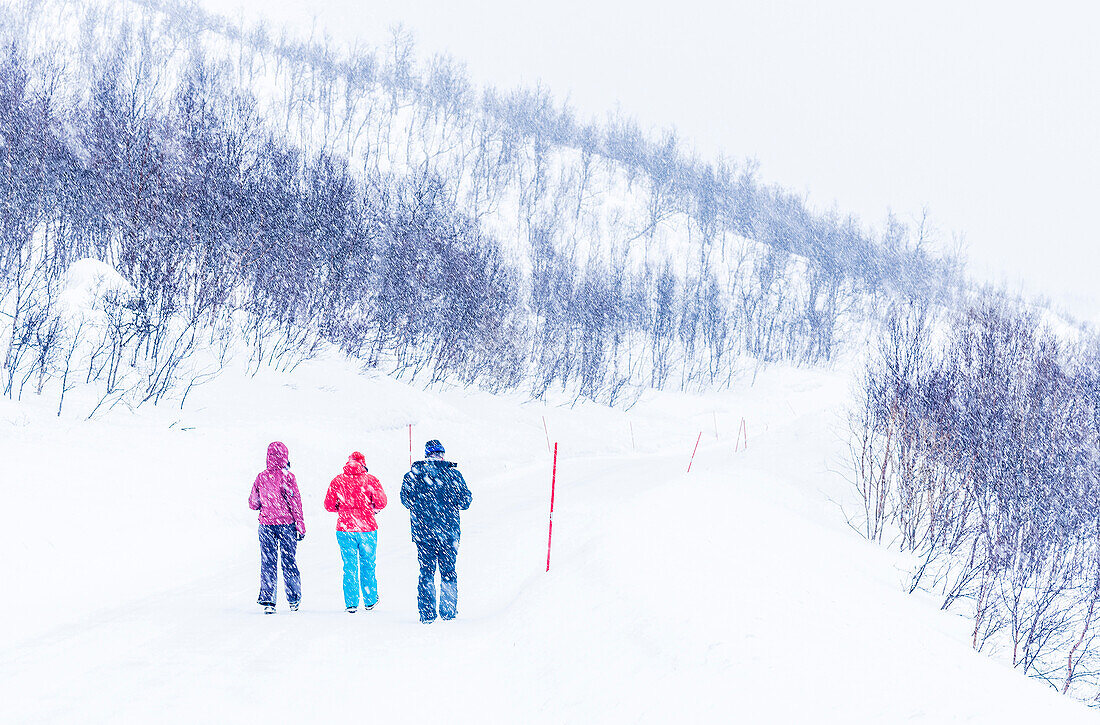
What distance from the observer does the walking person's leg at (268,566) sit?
823 cm

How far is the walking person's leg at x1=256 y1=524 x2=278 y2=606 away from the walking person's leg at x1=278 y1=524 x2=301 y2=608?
84 millimetres

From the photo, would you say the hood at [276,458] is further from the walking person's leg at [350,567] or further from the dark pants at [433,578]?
the dark pants at [433,578]

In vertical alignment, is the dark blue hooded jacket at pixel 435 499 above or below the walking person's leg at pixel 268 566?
above

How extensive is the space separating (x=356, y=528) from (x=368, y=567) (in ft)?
1.57

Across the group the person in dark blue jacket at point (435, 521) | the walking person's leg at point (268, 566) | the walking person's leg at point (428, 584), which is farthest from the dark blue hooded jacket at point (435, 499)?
the walking person's leg at point (268, 566)

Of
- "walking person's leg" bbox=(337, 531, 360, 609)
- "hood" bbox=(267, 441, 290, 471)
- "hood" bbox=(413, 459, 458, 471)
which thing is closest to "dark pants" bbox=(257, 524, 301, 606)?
"walking person's leg" bbox=(337, 531, 360, 609)

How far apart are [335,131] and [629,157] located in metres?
44.0

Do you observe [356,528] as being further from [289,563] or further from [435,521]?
[435,521]

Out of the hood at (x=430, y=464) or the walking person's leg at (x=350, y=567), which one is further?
the walking person's leg at (x=350, y=567)

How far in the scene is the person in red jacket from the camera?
27.7 ft

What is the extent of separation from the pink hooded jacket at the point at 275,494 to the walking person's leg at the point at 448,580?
1635 mm

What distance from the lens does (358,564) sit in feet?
28.1

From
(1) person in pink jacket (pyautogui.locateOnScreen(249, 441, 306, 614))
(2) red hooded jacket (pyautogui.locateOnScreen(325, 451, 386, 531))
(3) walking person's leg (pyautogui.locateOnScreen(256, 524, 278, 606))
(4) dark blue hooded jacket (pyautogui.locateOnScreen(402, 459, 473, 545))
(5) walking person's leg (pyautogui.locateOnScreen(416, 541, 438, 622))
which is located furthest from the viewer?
(2) red hooded jacket (pyautogui.locateOnScreen(325, 451, 386, 531))

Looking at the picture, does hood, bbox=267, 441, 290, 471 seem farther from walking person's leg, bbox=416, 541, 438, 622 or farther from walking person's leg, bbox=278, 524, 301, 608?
walking person's leg, bbox=416, 541, 438, 622
